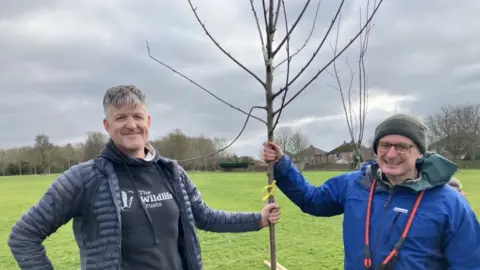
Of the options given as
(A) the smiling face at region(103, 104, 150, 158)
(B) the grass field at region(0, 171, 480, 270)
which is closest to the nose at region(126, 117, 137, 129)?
(A) the smiling face at region(103, 104, 150, 158)

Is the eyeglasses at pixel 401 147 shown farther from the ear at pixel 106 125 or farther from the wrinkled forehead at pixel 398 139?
the ear at pixel 106 125

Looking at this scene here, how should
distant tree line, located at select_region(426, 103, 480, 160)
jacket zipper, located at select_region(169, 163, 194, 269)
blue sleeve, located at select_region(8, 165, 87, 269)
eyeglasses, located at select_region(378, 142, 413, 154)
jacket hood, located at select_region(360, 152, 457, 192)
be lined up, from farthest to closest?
1. distant tree line, located at select_region(426, 103, 480, 160)
2. jacket zipper, located at select_region(169, 163, 194, 269)
3. eyeglasses, located at select_region(378, 142, 413, 154)
4. jacket hood, located at select_region(360, 152, 457, 192)
5. blue sleeve, located at select_region(8, 165, 87, 269)

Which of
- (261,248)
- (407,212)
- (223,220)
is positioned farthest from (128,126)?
(261,248)

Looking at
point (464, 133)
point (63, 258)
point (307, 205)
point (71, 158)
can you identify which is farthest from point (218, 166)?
point (307, 205)

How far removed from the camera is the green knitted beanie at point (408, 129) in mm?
2410

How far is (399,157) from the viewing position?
2398 mm

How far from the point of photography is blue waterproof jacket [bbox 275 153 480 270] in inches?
87.7

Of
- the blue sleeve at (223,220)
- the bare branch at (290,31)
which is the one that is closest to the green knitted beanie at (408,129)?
the bare branch at (290,31)

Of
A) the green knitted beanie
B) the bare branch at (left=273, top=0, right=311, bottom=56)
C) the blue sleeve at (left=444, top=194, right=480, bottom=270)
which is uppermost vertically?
the bare branch at (left=273, top=0, right=311, bottom=56)

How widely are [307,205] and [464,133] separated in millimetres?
59518

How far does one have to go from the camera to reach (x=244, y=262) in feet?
24.1

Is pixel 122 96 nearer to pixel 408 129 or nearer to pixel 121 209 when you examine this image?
pixel 121 209

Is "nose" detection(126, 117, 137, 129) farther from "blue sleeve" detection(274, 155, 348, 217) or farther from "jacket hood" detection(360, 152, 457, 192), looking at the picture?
"jacket hood" detection(360, 152, 457, 192)

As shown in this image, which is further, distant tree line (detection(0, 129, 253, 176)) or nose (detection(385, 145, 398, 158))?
distant tree line (detection(0, 129, 253, 176))
